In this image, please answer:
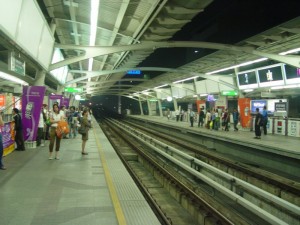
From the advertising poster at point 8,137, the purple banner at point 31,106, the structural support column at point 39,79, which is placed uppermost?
the structural support column at point 39,79

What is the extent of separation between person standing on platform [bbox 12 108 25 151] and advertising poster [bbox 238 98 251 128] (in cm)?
1383

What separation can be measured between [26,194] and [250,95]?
22357mm

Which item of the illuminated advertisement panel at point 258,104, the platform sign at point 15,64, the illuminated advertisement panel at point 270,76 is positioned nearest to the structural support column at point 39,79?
the platform sign at point 15,64

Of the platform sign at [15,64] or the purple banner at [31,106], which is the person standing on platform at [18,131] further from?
the platform sign at [15,64]

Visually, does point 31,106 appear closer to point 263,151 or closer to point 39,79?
point 39,79

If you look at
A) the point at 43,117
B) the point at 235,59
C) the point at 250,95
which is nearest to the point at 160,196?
the point at 43,117

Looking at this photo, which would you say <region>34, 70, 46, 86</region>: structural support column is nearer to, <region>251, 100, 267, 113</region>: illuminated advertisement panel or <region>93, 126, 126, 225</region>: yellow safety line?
<region>93, 126, 126, 225</region>: yellow safety line

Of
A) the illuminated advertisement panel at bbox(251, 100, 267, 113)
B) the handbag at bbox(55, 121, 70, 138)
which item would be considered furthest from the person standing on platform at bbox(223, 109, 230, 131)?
the handbag at bbox(55, 121, 70, 138)

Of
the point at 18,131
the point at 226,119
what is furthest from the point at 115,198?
the point at 226,119

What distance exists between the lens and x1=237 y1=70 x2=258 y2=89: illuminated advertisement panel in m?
21.8

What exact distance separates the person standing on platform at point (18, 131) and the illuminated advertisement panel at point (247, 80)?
15144 millimetres

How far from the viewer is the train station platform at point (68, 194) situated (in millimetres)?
4938

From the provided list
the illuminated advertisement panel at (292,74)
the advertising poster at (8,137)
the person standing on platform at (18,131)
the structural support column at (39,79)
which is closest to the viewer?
the advertising poster at (8,137)

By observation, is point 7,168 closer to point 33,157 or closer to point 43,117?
point 33,157
